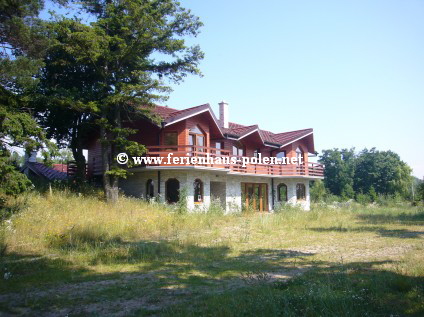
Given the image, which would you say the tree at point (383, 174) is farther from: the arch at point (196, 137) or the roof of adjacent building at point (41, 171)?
the roof of adjacent building at point (41, 171)

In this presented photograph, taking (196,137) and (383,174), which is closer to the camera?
(196,137)

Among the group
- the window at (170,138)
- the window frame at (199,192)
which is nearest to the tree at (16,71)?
the window at (170,138)

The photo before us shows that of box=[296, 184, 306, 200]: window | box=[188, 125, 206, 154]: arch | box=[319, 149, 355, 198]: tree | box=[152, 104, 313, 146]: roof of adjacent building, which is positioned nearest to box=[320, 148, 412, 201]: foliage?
box=[319, 149, 355, 198]: tree

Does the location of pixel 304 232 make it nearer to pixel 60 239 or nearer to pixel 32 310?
pixel 60 239

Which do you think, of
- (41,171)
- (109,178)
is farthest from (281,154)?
(41,171)

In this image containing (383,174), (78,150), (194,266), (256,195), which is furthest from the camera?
(383,174)

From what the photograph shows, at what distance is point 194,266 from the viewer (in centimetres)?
919

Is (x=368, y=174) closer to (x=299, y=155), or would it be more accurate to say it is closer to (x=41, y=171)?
(x=299, y=155)

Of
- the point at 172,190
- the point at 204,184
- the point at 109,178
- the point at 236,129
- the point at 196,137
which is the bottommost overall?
the point at 172,190

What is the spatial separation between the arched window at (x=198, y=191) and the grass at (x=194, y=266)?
18.9 feet

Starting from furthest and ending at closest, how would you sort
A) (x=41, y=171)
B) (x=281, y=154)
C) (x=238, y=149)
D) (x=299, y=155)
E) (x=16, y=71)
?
(x=299, y=155)
(x=281, y=154)
(x=41, y=171)
(x=238, y=149)
(x=16, y=71)

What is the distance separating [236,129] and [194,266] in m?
19.9

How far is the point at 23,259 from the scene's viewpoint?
991 centimetres

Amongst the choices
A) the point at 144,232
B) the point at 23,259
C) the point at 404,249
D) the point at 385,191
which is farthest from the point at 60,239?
the point at 385,191
